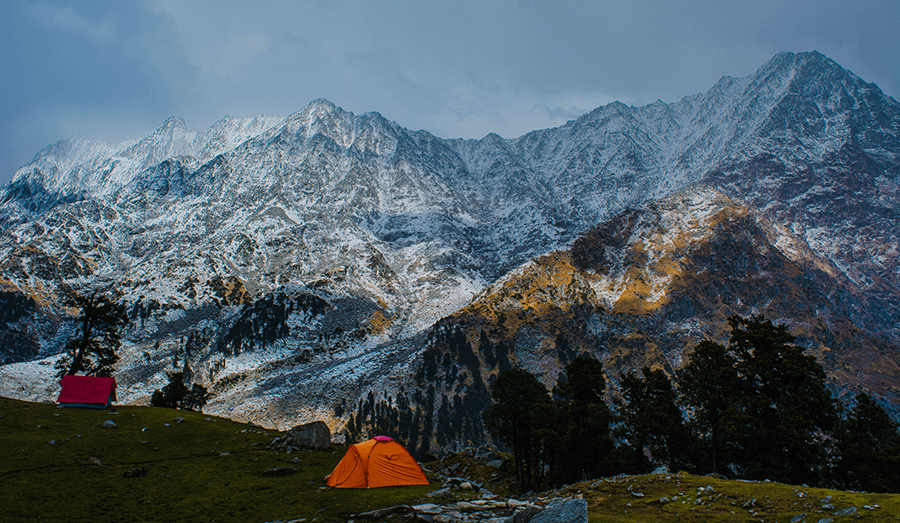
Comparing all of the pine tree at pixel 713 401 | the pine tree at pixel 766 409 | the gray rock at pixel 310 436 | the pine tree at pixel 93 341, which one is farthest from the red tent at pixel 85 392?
the pine tree at pixel 766 409

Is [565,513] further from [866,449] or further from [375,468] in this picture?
[866,449]

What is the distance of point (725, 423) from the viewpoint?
146 ft

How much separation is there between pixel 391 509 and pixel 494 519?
17.1 ft

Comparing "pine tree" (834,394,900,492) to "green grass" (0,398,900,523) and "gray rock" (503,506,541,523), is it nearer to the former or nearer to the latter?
"green grass" (0,398,900,523)

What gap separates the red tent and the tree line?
142ft

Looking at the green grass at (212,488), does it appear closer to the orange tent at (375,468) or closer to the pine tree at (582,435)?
the orange tent at (375,468)

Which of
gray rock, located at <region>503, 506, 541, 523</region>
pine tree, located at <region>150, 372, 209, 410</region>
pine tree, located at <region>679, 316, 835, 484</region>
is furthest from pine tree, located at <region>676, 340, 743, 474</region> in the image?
pine tree, located at <region>150, 372, 209, 410</region>

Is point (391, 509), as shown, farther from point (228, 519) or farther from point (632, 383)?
point (632, 383)

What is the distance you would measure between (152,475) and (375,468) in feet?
47.2

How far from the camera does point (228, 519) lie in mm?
22078

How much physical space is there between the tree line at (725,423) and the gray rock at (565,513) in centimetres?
3275

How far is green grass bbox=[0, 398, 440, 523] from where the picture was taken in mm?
22594

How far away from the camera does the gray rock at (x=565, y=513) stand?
17.9 m

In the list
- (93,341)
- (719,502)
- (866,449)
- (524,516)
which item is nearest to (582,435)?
(866,449)
